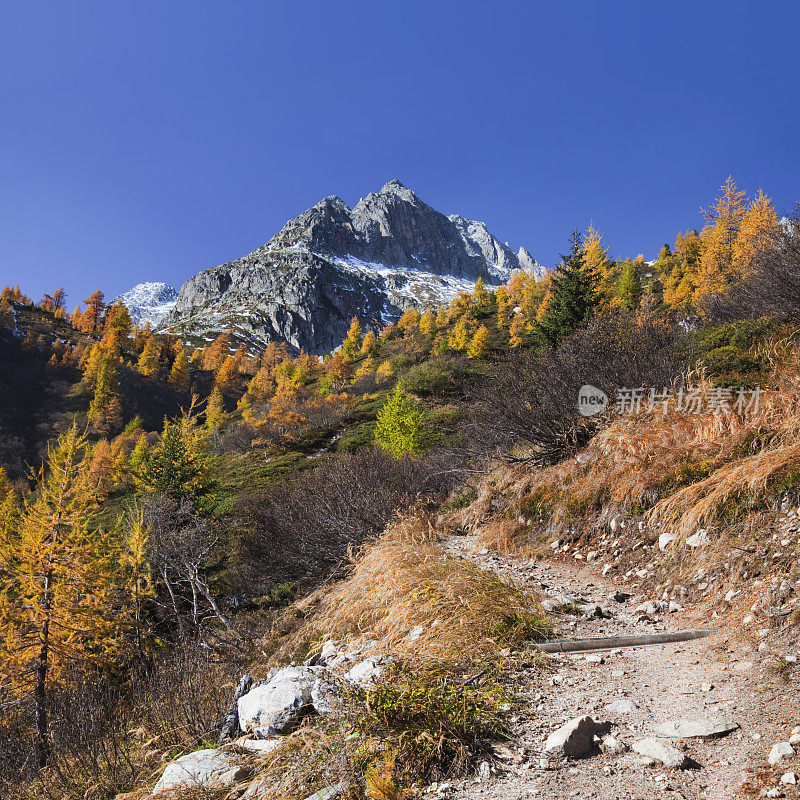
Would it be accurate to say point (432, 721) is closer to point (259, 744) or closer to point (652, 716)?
point (652, 716)

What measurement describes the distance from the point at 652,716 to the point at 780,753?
56 cm

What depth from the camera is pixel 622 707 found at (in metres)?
2.27

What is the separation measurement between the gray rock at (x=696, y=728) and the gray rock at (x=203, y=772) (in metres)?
2.27

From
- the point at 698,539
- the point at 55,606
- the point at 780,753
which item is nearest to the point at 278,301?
the point at 55,606

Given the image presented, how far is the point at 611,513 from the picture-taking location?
17.5 feet

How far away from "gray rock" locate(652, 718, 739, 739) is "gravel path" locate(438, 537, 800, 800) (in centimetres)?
3

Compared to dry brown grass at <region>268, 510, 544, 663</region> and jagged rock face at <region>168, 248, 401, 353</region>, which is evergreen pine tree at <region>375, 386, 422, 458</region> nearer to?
dry brown grass at <region>268, 510, 544, 663</region>

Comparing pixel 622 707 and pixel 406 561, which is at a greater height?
pixel 406 561

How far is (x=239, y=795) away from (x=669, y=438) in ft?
18.0

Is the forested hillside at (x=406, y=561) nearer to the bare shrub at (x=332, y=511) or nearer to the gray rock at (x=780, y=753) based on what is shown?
the bare shrub at (x=332, y=511)

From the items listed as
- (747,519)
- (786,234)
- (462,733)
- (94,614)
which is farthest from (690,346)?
(94,614)

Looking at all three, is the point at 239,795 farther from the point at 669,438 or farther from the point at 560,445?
the point at 560,445

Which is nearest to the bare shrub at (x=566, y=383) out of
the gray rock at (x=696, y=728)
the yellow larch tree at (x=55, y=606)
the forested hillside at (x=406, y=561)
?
the forested hillside at (x=406, y=561)

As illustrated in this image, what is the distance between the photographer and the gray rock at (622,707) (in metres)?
2.24
